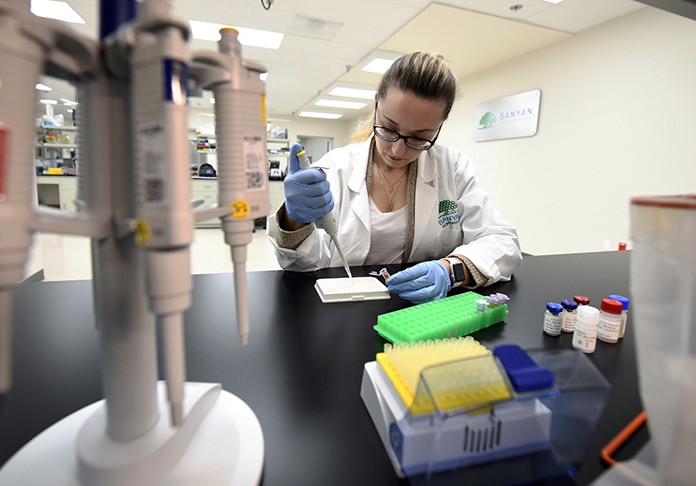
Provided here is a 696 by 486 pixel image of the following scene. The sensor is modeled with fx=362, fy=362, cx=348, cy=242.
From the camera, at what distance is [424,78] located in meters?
1.04

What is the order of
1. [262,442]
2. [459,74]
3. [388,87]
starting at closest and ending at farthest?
[262,442] < [388,87] < [459,74]

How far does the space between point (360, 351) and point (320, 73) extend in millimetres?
4859

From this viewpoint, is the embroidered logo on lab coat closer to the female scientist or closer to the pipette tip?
the female scientist

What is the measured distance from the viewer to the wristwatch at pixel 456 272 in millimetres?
867

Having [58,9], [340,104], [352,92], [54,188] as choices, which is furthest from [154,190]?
[340,104]

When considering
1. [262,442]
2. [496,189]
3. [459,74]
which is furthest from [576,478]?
[459,74]

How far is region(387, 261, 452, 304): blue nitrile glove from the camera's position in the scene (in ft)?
2.47

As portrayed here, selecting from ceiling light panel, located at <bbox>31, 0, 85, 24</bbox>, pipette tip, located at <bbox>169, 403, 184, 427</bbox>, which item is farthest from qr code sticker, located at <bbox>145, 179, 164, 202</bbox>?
ceiling light panel, located at <bbox>31, 0, 85, 24</bbox>

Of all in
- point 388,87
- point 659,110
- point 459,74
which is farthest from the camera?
point 459,74

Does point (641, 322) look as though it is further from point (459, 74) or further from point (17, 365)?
point (459, 74)

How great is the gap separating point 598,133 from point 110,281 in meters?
3.68

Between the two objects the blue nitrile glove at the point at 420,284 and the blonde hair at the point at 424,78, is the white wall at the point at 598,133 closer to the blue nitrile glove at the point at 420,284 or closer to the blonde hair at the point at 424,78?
the blonde hair at the point at 424,78

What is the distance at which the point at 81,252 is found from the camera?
11.8 feet

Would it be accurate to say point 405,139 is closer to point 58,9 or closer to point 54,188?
point 58,9
